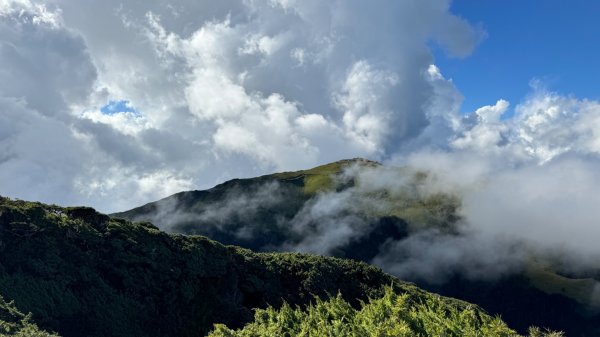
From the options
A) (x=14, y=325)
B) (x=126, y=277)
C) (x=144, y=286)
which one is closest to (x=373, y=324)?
(x=14, y=325)

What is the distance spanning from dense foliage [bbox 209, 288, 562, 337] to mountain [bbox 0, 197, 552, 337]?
23cm

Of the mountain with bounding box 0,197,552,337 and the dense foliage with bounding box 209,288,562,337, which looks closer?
the dense foliage with bounding box 209,288,562,337

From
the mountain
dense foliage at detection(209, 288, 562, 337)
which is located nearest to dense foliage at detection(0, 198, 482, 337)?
the mountain

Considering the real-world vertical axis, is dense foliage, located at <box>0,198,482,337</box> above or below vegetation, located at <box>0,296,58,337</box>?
above

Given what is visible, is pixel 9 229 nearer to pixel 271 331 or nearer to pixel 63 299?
pixel 63 299

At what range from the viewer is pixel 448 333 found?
49188 mm

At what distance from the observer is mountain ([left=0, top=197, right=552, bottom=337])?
56444 mm

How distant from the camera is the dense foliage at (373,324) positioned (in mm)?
46312

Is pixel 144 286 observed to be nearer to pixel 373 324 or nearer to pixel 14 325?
pixel 14 325

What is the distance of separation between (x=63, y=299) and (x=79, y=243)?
11.8 m

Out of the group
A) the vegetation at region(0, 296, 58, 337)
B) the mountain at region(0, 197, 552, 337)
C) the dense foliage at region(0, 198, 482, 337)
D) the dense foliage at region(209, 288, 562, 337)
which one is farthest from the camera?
the dense foliage at region(0, 198, 482, 337)

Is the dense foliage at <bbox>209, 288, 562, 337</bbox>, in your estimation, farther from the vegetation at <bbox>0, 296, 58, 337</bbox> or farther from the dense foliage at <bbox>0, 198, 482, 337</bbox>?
the dense foliage at <bbox>0, 198, 482, 337</bbox>

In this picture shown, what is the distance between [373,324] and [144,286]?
1732 inches

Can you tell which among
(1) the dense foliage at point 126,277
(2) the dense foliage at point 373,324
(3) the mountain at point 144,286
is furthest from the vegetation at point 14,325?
(2) the dense foliage at point 373,324
